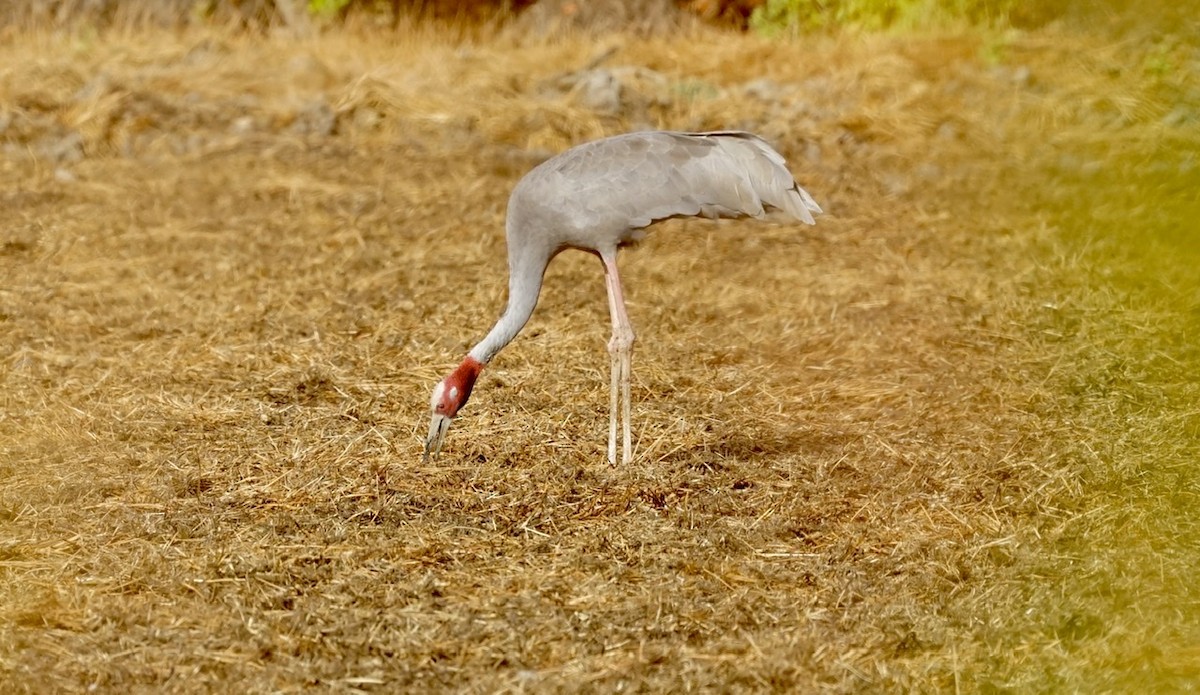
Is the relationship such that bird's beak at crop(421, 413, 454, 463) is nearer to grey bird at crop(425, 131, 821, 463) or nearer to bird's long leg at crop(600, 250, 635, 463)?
grey bird at crop(425, 131, 821, 463)

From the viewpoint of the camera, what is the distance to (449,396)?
5012 millimetres

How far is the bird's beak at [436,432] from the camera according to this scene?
16.5 ft

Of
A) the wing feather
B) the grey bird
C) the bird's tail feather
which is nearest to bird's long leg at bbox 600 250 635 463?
the grey bird

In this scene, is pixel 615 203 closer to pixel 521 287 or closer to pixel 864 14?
pixel 521 287

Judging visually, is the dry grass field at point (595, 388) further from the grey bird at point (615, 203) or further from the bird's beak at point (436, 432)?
the grey bird at point (615, 203)

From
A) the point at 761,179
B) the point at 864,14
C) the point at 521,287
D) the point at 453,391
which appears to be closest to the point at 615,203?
the point at 521,287

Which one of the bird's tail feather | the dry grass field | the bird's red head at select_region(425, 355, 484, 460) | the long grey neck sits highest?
the bird's tail feather

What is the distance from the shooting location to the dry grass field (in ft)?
12.5

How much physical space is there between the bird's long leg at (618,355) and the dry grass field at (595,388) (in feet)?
0.31

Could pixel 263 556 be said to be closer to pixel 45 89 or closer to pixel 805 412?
pixel 805 412

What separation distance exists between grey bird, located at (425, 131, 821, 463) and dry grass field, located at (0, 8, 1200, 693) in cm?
35

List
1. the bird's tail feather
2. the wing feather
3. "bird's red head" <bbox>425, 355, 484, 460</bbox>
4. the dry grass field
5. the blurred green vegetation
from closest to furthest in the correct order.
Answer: the dry grass field, "bird's red head" <bbox>425, 355, 484, 460</bbox>, the wing feather, the bird's tail feather, the blurred green vegetation

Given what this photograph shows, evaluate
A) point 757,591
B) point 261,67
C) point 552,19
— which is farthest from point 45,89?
point 757,591

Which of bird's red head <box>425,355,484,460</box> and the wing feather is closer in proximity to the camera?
bird's red head <box>425,355,484,460</box>
